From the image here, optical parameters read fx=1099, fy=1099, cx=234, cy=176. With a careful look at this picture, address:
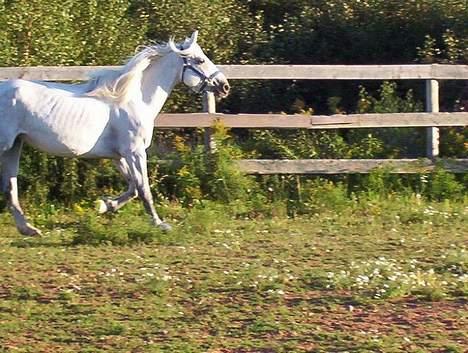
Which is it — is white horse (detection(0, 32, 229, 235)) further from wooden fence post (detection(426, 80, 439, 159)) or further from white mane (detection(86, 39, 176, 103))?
wooden fence post (detection(426, 80, 439, 159))


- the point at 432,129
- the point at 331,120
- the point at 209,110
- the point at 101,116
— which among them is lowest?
the point at 432,129

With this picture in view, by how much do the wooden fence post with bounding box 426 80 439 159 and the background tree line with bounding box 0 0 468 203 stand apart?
40 cm

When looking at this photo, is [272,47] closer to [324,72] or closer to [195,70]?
[324,72]

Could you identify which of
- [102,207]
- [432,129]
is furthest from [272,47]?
[102,207]

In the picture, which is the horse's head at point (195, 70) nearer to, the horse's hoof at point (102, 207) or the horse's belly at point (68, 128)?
the horse's belly at point (68, 128)

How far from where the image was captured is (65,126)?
1054cm

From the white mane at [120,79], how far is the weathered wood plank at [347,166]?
1.88m

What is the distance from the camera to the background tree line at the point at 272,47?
42.0 ft

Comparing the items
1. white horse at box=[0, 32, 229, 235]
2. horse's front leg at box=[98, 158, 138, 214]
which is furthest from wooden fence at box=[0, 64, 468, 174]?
horse's front leg at box=[98, 158, 138, 214]

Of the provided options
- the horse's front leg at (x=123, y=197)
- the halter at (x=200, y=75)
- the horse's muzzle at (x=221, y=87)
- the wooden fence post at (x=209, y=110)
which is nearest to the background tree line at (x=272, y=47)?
the wooden fence post at (x=209, y=110)

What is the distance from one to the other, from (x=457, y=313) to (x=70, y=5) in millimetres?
7349

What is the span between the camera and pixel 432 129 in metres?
12.6

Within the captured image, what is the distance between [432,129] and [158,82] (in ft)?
11.0

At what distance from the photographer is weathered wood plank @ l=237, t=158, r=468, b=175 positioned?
40.5 ft
